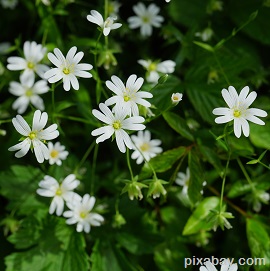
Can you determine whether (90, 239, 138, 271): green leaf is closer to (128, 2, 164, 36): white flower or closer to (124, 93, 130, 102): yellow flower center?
(124, 93, 130, 102): yellow flower center

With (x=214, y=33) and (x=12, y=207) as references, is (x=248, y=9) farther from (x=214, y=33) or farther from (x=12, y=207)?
(x=12, y=207)

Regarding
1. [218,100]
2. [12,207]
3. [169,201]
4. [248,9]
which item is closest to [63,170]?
[12,207]

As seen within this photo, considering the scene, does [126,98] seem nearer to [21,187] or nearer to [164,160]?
[164,160]

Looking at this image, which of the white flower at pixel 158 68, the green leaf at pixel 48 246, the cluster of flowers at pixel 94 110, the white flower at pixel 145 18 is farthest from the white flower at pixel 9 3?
the green leaf at pixel 48 246

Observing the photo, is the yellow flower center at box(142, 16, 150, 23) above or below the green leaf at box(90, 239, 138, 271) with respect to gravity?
above

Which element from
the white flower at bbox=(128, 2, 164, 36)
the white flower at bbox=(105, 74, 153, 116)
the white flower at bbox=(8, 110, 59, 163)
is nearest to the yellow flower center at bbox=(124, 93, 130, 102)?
the white flower at bbox=(105, 74, 153, 116)

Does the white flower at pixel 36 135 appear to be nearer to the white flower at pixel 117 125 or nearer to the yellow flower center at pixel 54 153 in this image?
the white flower at pixel 117 125
